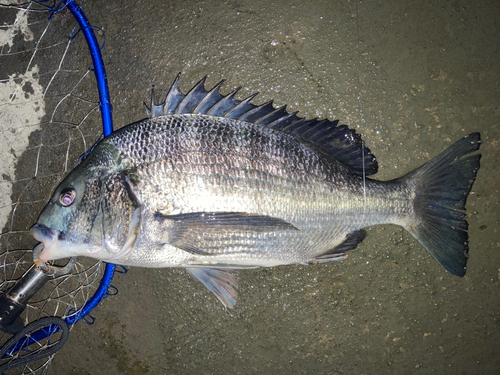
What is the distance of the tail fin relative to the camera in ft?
6.07

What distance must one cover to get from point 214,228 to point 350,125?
1.24 meters

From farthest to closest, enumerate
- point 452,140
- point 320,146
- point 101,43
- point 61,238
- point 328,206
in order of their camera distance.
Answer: point 101,43
point 452,140
point 320,146
point 328,206
point 61,238

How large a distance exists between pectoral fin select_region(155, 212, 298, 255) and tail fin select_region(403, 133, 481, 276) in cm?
85

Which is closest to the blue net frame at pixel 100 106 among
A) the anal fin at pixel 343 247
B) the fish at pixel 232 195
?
the fish at pixel 232 195

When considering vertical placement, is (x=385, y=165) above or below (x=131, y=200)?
above

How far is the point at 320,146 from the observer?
1.92 metres

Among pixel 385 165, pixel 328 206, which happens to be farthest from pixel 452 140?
pixel 328 206

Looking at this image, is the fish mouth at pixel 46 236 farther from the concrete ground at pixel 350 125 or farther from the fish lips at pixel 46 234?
the concrete ground at pixel 350 125

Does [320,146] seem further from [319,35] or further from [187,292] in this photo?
[187,292]

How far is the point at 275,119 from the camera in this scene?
1.88m

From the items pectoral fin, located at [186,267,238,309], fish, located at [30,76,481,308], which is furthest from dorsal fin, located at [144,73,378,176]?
pectoral fin, located at [186,267,238,309]

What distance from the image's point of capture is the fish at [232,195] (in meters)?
1.67

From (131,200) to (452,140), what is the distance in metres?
2.18

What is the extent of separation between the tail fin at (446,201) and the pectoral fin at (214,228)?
847 mm
